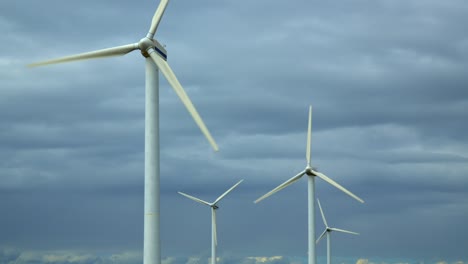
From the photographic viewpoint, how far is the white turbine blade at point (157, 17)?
1864 inches

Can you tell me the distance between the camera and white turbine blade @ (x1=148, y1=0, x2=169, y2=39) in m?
47.3

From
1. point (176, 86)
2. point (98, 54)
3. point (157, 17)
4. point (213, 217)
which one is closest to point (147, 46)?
point (176, 86)

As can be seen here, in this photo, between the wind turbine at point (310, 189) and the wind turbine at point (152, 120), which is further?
the wind turbine at point (310, 189)

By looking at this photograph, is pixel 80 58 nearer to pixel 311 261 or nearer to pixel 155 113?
pixel 155 113

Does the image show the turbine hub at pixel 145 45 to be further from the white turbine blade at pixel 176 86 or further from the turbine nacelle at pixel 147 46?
the white turbine blade at pixel 176 86

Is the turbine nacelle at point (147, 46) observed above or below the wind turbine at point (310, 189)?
above

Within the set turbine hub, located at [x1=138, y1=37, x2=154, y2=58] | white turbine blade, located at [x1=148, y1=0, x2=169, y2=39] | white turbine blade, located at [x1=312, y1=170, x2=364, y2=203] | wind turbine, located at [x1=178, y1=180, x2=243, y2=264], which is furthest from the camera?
wind turbine, located at [x1=178, y1=180, x2=243, y2=264]

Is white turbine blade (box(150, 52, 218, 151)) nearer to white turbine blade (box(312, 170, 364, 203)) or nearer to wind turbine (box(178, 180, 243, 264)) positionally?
white turbine blade (box(312, 170, 364, 203))

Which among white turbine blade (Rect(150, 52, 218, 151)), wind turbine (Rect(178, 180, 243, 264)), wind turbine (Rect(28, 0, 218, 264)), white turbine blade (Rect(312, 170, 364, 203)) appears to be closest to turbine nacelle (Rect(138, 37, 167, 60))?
wind turbine (Rect(28, 0, 218, 264))

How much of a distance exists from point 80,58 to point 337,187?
37.8 metres

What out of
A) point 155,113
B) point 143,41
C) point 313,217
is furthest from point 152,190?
point 313,217

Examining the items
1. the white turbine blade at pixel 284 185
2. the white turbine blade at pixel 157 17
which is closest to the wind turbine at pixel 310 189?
the white turbine blade at pixel 284 185

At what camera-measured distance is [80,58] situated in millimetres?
49750

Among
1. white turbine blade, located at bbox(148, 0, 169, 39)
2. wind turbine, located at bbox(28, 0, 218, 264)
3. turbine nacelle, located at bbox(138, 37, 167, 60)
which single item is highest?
white turbine blade, located at bbox(148, 0, 169, 39)
